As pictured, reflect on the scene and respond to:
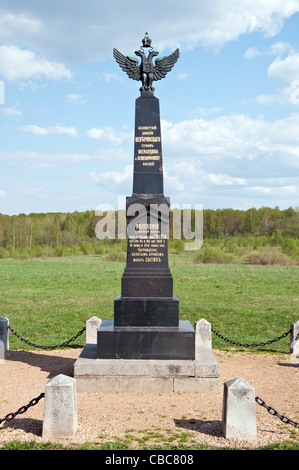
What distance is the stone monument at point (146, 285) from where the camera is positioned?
8.13m

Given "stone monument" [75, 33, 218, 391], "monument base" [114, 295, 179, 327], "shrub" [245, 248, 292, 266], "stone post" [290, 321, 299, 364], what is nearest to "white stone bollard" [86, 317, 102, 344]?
"stone monument" [75, 33, 218, 391]

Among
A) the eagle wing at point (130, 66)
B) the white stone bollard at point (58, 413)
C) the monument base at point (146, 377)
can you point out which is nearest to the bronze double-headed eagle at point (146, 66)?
the eagle wing at point (130, 66)

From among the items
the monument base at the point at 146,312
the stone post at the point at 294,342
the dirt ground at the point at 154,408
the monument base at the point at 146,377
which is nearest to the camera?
the dirt ground at the point at 154,408

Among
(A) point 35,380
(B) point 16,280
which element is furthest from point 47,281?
(A) point 35,380

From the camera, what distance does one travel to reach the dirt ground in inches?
227

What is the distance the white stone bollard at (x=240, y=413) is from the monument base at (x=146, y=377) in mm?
2192

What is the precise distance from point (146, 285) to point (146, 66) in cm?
469

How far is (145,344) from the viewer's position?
8367 mm

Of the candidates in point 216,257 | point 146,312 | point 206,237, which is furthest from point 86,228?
point 146,312

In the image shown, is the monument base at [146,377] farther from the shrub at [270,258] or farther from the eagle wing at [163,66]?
the shrub at [270,258]

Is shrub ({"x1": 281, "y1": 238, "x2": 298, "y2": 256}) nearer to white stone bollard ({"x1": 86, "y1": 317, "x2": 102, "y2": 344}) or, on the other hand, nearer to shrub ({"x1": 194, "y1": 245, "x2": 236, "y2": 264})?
shrub ({"x1": 194, "y1": 245, "x2": 236, "y2": 264})

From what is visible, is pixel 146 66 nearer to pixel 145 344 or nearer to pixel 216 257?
pixel 145 344

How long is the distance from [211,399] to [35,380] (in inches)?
131
